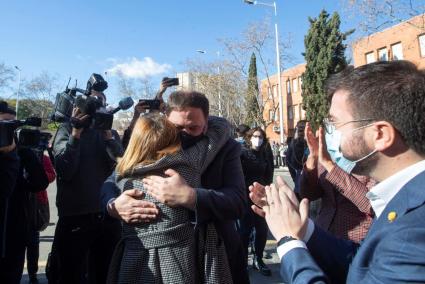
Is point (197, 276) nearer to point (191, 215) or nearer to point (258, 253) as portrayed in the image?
point (191, 215)

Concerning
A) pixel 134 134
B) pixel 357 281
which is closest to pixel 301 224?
pixel 357 281

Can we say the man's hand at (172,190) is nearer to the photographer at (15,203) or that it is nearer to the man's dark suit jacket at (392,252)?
the man's dark suit jacket at (392,252)

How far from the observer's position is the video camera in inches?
110

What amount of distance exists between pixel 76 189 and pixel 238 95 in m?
32.3

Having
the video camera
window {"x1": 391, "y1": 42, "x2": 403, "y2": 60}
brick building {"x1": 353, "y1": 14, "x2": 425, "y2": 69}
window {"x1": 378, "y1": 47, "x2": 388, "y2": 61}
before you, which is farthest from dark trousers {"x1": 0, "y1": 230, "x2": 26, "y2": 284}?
window {"x1": 378, "y1": 47, "x2": 388, "y2": 61}

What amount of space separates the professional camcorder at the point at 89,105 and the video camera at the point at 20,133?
0.20 meters

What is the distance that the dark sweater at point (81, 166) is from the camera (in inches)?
127

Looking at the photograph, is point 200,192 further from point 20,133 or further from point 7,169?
point 20,133

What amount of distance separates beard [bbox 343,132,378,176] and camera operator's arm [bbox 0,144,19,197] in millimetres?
2401

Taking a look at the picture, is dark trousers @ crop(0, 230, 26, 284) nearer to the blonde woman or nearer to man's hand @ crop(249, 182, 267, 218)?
the blonde woman

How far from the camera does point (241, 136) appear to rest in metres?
6.04

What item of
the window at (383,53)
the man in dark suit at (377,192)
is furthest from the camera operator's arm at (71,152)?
the window at (383,53)

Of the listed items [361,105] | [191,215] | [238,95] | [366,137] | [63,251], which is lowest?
[63,251]

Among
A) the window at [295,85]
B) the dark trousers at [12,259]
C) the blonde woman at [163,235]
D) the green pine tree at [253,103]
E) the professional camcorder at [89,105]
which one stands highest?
the window at [295,85]
